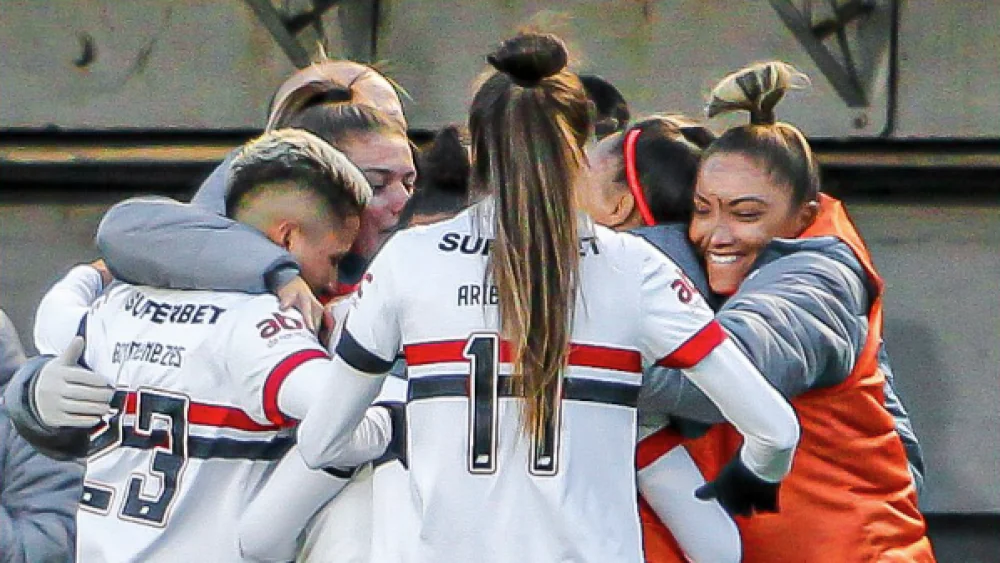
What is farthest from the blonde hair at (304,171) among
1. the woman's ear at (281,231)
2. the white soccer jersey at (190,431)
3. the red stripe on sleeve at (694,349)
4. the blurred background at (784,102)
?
the blurred background at (784,102)

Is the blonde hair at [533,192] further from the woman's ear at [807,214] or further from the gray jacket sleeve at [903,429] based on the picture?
the gray jacket sleeve at [903,429]

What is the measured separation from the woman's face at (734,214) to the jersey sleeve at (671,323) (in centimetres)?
59

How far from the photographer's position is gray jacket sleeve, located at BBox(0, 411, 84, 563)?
15.8 ft

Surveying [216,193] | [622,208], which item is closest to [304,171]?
[216,193]

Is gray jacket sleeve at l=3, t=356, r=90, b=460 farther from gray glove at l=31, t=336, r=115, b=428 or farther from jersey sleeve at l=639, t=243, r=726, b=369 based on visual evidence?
jersey sleeve at l=639, t=243, r=726, b=369

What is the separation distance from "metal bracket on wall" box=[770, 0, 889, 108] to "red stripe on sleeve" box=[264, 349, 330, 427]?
14.1 feet

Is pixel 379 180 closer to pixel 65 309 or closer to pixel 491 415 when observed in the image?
pixel 65 309

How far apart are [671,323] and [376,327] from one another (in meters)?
0.44

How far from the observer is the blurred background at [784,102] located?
7.82 meters

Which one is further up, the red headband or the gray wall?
the red headband

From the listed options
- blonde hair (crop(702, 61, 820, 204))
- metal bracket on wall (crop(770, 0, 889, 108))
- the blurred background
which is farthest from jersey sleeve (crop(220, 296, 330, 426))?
metal bracket on wall (crop(770, 0, 889, 108))

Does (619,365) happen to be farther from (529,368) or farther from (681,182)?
(681,182)

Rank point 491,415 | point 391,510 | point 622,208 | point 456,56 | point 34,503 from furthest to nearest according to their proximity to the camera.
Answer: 1. point 456,56
2. point 34,503
3. point 622,208
4. point 391,510
5. point 491,415

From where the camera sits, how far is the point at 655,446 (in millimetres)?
3660
